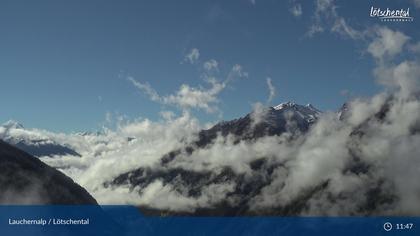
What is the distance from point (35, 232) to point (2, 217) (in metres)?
36.4

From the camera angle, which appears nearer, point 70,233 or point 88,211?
point 70,233

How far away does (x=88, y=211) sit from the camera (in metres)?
197

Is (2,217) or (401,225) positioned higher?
(2,217)

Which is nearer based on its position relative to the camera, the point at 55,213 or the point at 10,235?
the point at 55,213

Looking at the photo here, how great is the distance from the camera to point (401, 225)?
8988 centimetres

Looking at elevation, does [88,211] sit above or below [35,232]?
above

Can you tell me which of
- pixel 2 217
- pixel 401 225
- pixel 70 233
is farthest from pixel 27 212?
pixel 401 225

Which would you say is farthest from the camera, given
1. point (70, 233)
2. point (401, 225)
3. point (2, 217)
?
point (70, 233)

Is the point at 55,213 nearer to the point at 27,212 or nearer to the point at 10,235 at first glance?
the point at 27,212

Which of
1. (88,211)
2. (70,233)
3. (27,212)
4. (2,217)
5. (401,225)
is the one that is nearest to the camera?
(401,225)

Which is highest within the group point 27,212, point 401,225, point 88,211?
point 88,211

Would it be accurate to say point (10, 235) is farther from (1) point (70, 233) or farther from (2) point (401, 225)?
(2) point (401, 225)

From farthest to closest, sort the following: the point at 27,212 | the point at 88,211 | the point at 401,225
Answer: the point at 88,211
the point at 27,212
the point at 401,225

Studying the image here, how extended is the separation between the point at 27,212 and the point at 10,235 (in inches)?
2051
